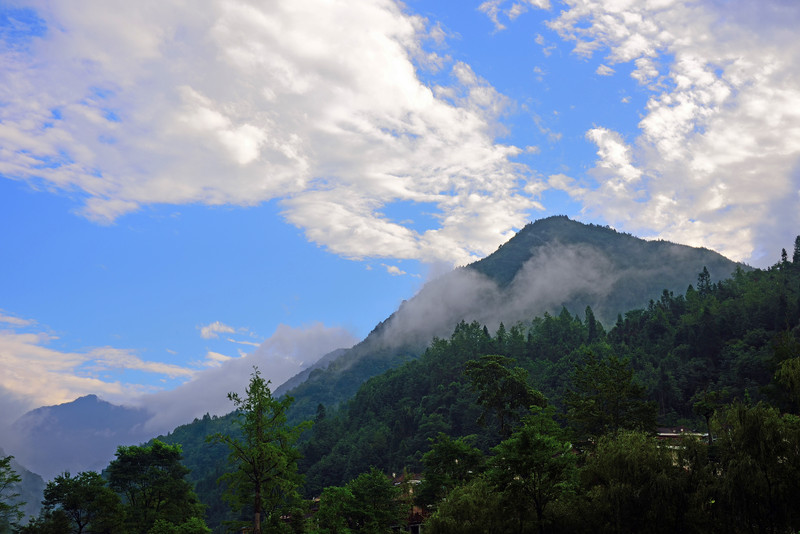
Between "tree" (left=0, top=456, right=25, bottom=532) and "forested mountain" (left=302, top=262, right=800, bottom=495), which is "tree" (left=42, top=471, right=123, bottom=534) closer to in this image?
"tree" (left=0, top=456, right=25, bottom=532)

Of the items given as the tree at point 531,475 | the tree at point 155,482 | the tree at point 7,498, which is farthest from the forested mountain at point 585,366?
the tree at point 7,498

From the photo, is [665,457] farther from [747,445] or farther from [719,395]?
[719,395]

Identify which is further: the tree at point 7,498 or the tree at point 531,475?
the tree at point 7,498

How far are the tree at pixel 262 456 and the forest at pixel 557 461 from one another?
11 cm

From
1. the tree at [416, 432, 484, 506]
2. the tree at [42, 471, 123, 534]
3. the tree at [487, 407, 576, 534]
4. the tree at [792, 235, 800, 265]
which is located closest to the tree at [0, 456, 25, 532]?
the tree at [42, 471, 123, 534]

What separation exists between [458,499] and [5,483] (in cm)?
3992

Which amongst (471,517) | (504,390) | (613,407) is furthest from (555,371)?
(471,517)

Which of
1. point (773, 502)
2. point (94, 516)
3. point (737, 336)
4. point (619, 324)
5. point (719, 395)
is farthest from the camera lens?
point (619, 324)

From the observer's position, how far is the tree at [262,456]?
113 feet

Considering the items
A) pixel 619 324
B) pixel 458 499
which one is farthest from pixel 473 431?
pixel 458 499

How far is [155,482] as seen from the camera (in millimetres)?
63000

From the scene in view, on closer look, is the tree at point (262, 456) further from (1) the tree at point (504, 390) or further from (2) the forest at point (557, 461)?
(1) the tree at point (504, 390)

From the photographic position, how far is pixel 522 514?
1298 inches

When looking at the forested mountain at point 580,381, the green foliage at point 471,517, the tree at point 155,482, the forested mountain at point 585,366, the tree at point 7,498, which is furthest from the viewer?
→ the forested mountain at point 585,366
